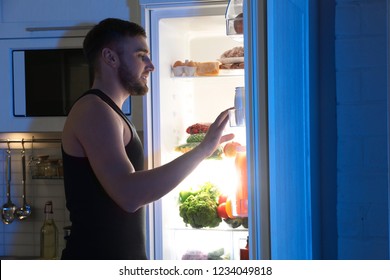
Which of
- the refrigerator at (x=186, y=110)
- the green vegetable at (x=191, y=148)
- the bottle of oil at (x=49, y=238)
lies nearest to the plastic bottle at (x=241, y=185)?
the refrigerator at (x=186, y=110)

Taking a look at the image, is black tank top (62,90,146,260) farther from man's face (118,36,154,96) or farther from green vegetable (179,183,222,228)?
green vegetable (179,183,222,228)

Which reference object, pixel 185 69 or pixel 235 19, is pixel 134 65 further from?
pixel 185 69

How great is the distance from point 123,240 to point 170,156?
72cm

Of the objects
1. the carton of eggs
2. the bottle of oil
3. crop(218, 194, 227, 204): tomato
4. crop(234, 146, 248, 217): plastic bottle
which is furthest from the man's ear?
the bottle of oil

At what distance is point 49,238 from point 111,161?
1.30 meters

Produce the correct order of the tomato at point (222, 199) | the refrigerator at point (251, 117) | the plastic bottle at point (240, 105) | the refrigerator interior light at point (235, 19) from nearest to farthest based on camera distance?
the refrigerator at point (251, 117), the plastic bottle at point (240, 105), the refrigerator interior light at point (235, 19), the tomato at point (222, 199)

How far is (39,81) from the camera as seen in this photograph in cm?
243

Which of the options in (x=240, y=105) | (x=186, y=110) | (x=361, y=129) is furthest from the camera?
(x=186, y=110)

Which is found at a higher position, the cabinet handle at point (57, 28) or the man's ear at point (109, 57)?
the cabinet handle at point (57, 28)

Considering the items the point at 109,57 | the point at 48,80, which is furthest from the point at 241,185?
the point at 48,80

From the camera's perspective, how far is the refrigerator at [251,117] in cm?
119

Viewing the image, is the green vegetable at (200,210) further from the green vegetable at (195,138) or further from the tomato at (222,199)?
the green vegetable at (195,138)

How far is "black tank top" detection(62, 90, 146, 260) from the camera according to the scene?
1659 millimetres

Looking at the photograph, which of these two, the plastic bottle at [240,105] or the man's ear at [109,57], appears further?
the man's ear at [109,57]
